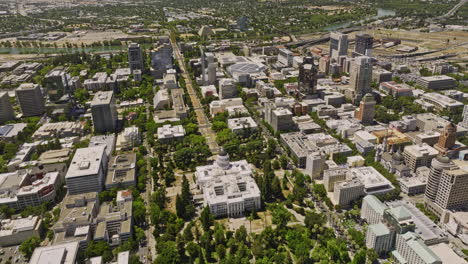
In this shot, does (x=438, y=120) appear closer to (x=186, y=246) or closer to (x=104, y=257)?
(x=186, y=246)

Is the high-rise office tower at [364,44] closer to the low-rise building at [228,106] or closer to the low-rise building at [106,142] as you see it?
the low-rise building at [228,106]

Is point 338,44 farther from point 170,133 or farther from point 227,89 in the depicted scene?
point 170,133

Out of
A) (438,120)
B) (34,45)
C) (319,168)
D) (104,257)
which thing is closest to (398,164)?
(319,168)

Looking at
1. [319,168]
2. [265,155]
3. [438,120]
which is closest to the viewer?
[319,168]

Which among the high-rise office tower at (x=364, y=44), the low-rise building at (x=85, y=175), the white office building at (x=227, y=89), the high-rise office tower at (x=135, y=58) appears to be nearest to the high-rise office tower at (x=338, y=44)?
the high-rise office tower at (x=364, y=44)

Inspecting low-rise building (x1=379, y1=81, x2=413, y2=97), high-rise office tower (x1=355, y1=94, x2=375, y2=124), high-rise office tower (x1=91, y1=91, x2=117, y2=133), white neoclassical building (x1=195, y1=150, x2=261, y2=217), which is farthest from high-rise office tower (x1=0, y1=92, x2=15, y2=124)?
low-rise building (x1=379, y1=81, x2=413, y2=97)

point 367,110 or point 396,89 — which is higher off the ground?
point 367,110

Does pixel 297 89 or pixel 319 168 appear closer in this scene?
pixel 319 168

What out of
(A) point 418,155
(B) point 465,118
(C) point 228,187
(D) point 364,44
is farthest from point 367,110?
(D) point 364,44
